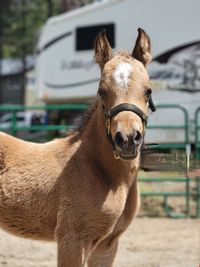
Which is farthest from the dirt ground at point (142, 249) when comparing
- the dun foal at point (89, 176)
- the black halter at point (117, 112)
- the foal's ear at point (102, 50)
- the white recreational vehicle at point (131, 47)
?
the white recreational vehicle at point (131, 47)

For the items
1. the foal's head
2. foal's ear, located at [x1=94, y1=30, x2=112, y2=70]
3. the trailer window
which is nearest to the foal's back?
the foal's head

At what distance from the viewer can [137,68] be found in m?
3.79

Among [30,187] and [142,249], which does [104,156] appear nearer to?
[30,187]

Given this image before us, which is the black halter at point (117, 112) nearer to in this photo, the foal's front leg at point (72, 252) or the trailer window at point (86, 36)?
the foal's front leg at point (72, 252)

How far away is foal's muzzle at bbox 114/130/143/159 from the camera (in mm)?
3396

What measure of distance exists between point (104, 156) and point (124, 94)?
20.4 inches

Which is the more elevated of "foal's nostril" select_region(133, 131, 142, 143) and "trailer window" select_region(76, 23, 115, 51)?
"trailer window" select_region(76, 23, 115, 51)

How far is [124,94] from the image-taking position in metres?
3.64

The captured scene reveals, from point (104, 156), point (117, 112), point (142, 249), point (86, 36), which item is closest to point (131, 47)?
point (86, 36)

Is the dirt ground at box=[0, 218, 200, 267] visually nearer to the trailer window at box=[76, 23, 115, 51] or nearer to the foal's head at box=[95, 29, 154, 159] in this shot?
the foal's head at box=[95, 29, 154, 159]

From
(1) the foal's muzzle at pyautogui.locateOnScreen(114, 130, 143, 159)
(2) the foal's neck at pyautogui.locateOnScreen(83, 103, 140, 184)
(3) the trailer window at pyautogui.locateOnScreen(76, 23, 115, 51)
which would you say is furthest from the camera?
(3) the trailer window at pyautogui.locateOnScreen(76, 23, 115, 51)

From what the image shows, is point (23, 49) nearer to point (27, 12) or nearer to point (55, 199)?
point (27, 12)

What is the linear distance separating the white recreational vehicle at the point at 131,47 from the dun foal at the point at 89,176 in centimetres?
713

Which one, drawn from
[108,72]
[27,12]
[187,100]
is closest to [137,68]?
[108,72]
